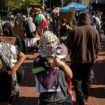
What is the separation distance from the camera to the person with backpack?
4.77 metres

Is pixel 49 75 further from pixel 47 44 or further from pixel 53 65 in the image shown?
pixel 47 44

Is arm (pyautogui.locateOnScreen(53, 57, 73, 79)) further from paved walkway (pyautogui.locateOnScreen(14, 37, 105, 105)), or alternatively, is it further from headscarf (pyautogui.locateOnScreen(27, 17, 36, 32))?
headscarf (pyautogui.locateOnScreen(27, 17, 36, 32))

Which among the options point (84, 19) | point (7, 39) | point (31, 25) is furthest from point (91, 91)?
point (31, 25)

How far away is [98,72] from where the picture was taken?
12828mm

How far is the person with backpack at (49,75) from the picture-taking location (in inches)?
188

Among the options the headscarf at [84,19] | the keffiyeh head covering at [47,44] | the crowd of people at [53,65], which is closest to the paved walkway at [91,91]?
the crowd of people at [53,65]

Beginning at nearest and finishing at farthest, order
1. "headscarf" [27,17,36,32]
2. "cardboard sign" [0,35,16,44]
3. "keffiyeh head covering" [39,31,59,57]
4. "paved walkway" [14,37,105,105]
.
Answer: "keffiyeh head covering" [39,31,59,57]
"cardboard sign" [0,35,16,44]
"paved walkway" [14,37,105,105]
"headscarf" [27,17,36,32]

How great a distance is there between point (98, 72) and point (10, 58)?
671 centimetres

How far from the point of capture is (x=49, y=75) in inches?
190

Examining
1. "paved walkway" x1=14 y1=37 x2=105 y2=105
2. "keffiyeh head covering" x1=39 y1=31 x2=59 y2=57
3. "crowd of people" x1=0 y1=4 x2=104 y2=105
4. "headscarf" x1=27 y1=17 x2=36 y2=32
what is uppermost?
"keffiyeh head covering" x1=39 y1=31 x2=59 y2=57

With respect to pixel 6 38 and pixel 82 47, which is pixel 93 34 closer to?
pixel 82 47

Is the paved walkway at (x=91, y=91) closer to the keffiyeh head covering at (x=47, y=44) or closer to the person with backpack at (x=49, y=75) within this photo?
the person with backpack at (x=49, y=75)

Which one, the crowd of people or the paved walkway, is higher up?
the crowd of people

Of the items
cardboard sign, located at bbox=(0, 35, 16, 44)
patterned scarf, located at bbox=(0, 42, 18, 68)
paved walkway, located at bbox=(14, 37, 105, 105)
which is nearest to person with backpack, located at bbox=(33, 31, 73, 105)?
patterned scarf, located at bbox=(0, 42, 18, 68)
